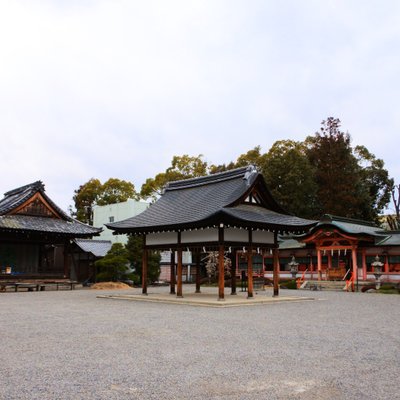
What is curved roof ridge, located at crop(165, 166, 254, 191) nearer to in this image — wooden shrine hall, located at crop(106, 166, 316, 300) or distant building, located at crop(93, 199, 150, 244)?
wooden shrine hall, located at crop(106, 166, 316, 300)

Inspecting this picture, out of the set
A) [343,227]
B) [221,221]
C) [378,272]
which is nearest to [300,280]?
[343,227]

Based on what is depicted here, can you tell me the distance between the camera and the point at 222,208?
17.3 m

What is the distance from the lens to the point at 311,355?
788 cm

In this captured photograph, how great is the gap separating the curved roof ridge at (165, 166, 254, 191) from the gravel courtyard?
8.72m

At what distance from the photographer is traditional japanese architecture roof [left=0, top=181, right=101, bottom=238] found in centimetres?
2904

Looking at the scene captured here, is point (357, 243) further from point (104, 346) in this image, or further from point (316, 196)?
point (104, 346)

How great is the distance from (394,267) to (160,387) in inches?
1147

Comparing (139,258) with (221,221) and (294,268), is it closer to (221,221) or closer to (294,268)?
(294,268)

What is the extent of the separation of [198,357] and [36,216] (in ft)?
87.1

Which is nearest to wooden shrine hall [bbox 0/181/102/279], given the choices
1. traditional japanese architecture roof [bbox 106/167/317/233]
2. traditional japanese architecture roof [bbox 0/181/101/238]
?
traditional japanese architecture roof [bbox 0/181/101/238]

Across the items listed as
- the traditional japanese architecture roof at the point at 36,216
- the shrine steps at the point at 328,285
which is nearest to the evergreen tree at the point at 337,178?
the shrine steps at the point at 328,285

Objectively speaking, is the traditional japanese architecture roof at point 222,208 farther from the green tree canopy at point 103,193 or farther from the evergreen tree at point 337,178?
the green tree canopy at point 103,193

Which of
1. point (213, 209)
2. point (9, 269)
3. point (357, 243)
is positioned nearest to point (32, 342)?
point (213, 209)

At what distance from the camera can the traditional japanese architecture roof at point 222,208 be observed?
18094mm
